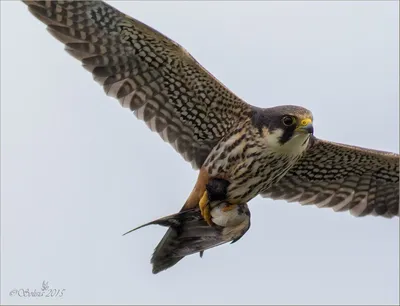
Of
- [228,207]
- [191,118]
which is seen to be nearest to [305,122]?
[228,207]

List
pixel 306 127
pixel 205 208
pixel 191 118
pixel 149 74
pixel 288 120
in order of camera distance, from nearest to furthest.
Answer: pixel 306 127, pixel 288 120, pixel 205 208, pixel 149 74, pixel 191 118

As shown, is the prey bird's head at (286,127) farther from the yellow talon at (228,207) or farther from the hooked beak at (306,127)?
the yellow talon at (228,207)

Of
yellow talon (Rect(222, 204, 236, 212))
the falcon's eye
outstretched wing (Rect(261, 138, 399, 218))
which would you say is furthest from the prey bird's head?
outstretched wing (Rect(261, 138, 399, 218))

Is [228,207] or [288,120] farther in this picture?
[228,207]

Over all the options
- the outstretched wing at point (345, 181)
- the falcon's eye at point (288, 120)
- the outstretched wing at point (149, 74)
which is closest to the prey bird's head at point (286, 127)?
the falcon's eye at point (288, 120)

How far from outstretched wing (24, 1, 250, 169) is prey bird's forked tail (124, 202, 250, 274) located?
2.56 ft

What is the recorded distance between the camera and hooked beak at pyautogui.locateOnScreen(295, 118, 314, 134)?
12852 millimetres

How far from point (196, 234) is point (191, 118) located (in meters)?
1.41

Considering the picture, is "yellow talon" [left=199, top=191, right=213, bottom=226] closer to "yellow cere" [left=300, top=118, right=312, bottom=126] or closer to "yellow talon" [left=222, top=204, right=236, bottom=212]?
"yellow talon" [left=222, top=204, right=236, bottom=212]

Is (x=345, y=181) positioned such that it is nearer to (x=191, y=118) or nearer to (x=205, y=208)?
(x=191, y=118)

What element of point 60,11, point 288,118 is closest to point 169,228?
point 288,118

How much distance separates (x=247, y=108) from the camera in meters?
13.6

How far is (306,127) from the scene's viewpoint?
42.2ft

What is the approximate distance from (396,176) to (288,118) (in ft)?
8.52
